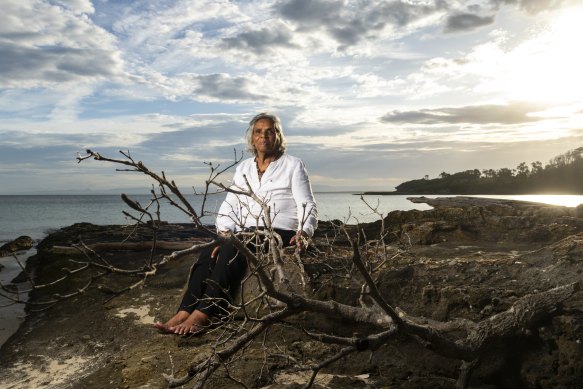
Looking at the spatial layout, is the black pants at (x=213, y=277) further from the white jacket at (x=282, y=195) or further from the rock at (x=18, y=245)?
the rock at (x=18, y=245)

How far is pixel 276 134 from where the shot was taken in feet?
18.8

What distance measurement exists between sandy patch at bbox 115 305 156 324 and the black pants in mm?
869

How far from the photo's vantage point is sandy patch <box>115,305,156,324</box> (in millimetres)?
5626

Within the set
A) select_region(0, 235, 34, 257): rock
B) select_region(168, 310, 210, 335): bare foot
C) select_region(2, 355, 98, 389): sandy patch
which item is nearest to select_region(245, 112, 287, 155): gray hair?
select_region(168, 310, 210, 335): bare foot

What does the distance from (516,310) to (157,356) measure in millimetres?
2856

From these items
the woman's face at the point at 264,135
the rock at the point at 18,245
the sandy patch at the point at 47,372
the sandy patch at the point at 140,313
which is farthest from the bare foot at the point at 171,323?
the rock at the point at 18,245

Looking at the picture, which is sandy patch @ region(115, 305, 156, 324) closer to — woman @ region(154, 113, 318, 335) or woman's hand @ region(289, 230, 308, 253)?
woman @ region(154, 113, 318, 335)

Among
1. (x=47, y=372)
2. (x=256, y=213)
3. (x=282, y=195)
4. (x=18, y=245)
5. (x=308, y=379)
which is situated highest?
(x=282, y=195)

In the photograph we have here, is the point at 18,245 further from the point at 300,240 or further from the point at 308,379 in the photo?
the point at 308,379

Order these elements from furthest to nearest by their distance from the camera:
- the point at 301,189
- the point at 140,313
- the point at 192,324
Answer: the point at 140,313
the point at 301,189
the point at 192,324

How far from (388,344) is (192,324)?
1.85m

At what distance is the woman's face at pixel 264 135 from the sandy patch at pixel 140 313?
2.35 meters

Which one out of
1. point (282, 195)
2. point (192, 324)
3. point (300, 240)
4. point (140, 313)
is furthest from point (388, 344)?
point (140, 313)

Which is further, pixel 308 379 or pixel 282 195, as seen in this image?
pixel 282 195
